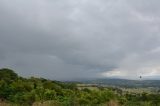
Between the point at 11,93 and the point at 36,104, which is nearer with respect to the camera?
the point at 36,104

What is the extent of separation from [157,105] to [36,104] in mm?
5317

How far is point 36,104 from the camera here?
53.3 ft

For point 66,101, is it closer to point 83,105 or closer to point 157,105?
point 83,105

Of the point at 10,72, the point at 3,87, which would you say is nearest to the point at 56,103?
the point at 3,87

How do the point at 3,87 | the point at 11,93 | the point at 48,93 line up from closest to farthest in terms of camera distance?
the point at 48,93 < the point at 11,93 < the point at 3,87

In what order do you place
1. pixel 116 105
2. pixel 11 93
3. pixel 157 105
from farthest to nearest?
pixel 11 93 → pixel 157 105 → pixel 116 105

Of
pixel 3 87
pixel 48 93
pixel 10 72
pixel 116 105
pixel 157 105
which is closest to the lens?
pixel 116 105

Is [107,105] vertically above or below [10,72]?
below

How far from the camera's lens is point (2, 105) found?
641 inches

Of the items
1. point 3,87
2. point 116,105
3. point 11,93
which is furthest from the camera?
point 3,87

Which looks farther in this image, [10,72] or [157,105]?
[10,72]

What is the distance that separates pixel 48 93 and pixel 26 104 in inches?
352

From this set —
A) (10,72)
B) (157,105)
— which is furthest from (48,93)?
(10,72)

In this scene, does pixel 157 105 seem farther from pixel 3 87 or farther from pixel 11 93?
pixel 3 87
